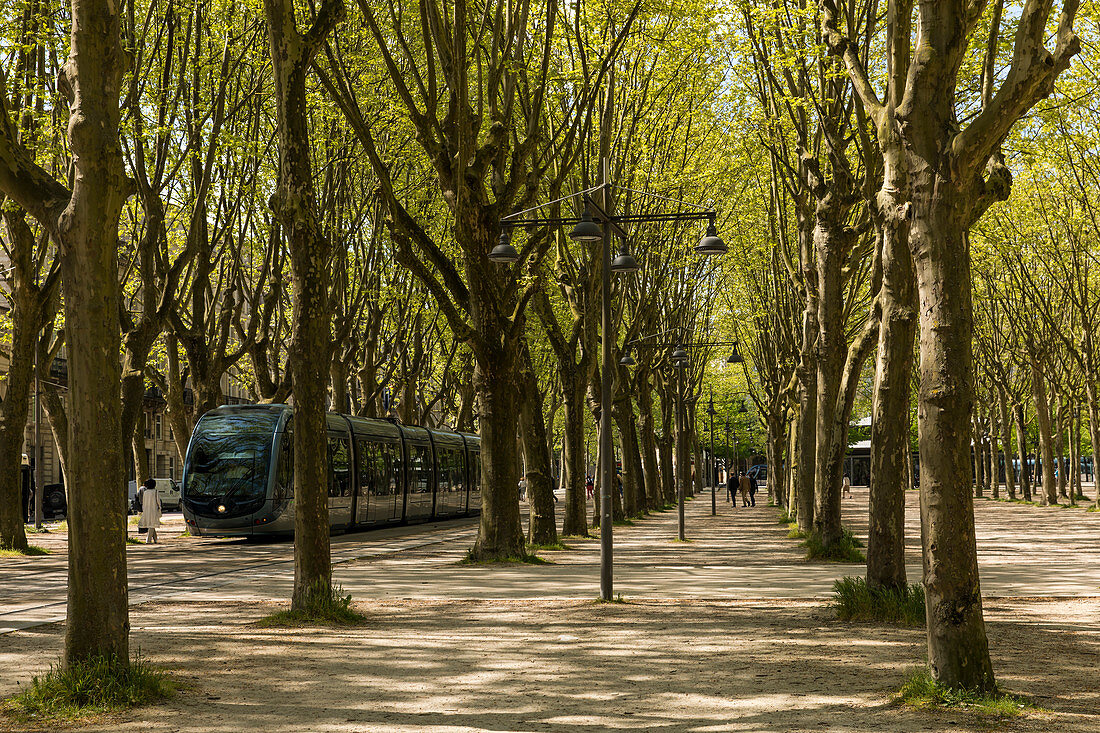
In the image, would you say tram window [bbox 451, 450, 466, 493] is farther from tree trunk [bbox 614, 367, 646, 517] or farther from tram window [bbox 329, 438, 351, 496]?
tram window [bbox 329, 438, 351, 496]

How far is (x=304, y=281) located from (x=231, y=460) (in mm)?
15093

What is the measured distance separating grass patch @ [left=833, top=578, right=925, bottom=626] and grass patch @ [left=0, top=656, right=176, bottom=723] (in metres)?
6.56

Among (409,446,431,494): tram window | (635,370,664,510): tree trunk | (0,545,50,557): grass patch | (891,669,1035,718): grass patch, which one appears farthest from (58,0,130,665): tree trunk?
(635,370,664,510): tree trunk

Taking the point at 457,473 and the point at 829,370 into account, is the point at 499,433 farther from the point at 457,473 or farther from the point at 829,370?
the point at 457,473

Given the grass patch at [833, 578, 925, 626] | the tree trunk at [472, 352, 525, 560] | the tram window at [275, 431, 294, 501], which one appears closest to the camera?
the grass patch at [833, 578, 925, 626]

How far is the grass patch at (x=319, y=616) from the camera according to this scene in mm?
11102

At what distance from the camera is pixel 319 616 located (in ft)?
36.7

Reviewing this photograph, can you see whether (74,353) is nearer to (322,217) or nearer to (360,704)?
(360,704)

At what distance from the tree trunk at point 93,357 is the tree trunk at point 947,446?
517 centimetres

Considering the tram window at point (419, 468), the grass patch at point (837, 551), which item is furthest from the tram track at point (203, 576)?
the grass patch at point (837, 551)

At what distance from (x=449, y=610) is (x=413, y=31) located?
13.6 metres

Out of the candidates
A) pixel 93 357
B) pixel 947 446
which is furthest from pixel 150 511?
pixel 947 446

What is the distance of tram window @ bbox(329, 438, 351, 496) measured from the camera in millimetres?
26906

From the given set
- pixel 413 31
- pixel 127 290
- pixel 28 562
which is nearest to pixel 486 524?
pixel 28 562
